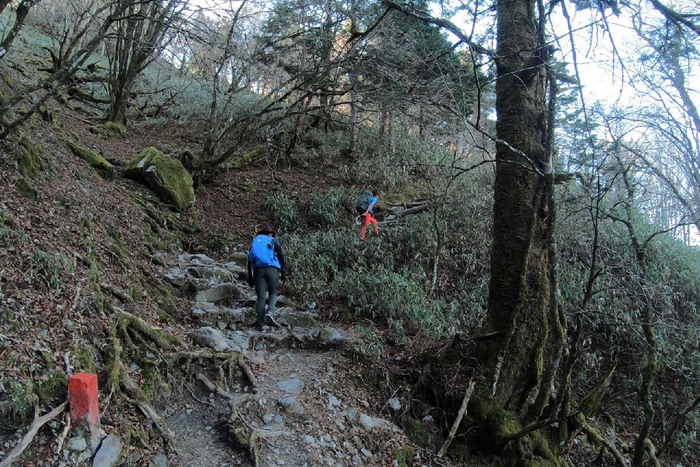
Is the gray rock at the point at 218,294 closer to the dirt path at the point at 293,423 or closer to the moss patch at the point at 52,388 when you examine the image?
the dirt path at the point at 293,423

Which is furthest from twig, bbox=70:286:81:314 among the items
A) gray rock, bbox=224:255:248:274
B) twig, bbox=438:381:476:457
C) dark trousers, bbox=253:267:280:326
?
gray rock, bbox=224:255:248:274

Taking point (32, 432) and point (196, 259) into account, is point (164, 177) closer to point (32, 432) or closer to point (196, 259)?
point (196, 259)

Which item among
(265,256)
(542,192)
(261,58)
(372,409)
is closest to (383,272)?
(265,256)

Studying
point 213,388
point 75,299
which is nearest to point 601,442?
point 213,388

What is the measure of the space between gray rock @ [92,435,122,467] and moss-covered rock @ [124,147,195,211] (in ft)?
27.9

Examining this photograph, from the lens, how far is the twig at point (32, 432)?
2693mm

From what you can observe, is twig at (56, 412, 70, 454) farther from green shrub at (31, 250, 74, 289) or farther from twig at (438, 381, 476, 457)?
twig at (438, 381, 476, 457)

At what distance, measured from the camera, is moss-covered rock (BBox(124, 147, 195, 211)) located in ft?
35.6

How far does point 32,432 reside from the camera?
2.86 metres

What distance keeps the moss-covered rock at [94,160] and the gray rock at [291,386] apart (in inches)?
281

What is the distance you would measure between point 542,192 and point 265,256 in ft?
14.0

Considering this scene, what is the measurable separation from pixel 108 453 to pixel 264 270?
13.5 ft

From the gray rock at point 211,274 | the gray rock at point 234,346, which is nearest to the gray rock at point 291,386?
the gray rock at point 234,346

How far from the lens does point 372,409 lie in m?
5.61
